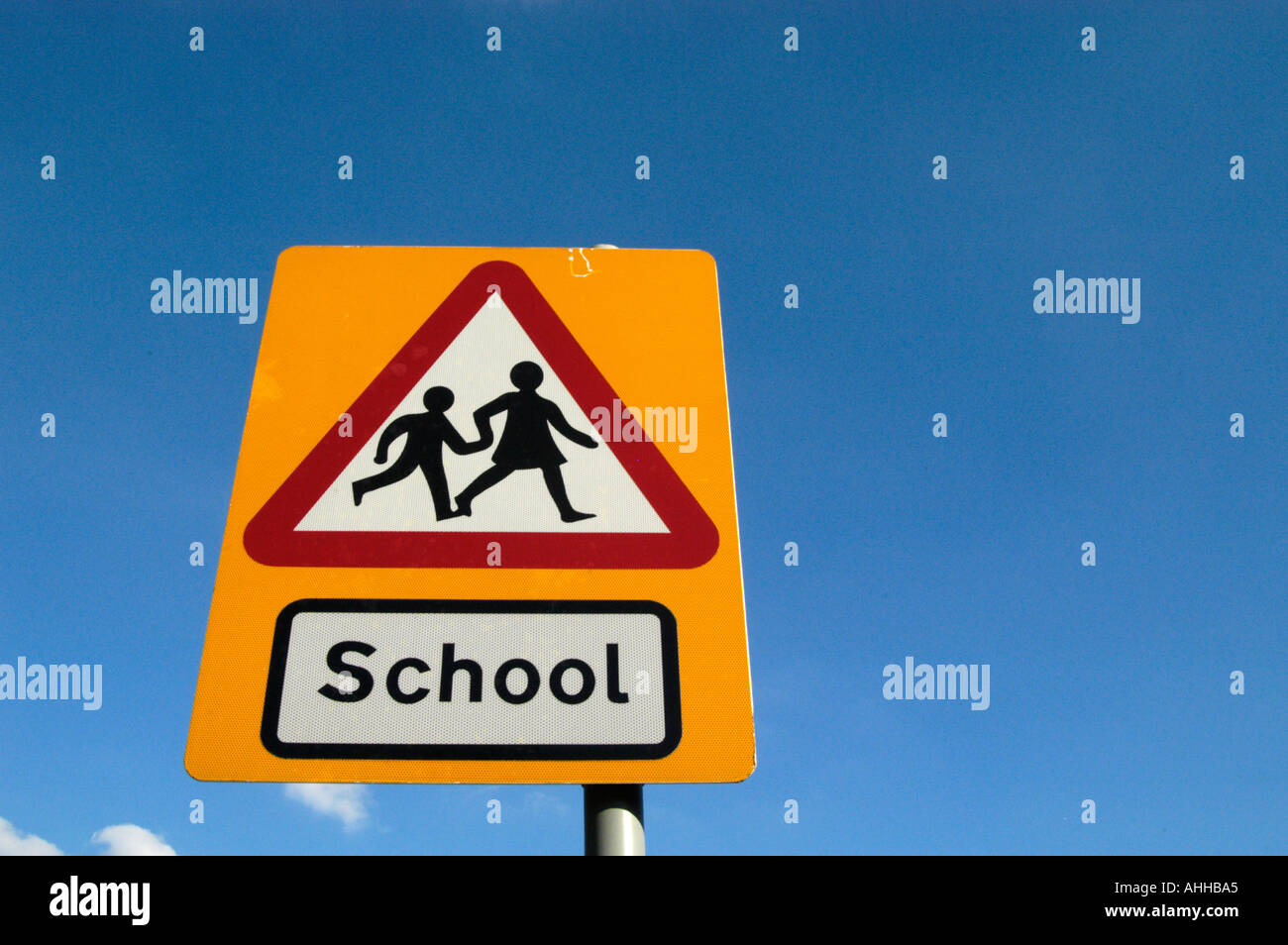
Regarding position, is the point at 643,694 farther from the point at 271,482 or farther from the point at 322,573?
the point at 271,482

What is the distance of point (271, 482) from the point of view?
1.46m

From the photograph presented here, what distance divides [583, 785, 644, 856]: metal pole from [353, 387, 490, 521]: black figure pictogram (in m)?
0.48

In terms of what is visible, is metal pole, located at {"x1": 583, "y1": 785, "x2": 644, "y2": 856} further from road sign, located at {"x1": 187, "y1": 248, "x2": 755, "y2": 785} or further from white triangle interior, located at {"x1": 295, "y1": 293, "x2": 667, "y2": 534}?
white triangle interior, located at {"x1": 295, "y1": 293, "x2": 667, "y2": 534}

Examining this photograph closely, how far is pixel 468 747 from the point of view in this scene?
1281 millimetres

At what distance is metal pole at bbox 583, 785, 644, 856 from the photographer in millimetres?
1209

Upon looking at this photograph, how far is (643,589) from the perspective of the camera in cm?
138

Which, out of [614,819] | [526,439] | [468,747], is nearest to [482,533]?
[526,439]
